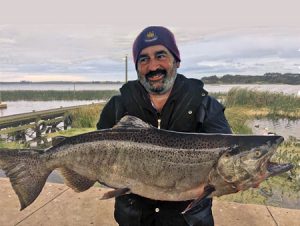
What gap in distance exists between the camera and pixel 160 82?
329 cm

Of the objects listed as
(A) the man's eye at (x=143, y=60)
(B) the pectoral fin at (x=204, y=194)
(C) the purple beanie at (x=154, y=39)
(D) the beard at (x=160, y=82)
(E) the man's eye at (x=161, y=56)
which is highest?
(C) the purple beanie at (x=154, y=39)

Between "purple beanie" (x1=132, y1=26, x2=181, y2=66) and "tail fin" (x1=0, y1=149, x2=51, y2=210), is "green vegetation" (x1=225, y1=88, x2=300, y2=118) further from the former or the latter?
"tail fin" (x1=0, y1=149, x2=51, y2=210)

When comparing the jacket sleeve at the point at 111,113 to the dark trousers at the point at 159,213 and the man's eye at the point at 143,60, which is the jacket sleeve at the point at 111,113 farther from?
the dark trousers at the point at 159,213

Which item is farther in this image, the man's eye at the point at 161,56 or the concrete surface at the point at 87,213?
the concrete surface at the point at 87,213

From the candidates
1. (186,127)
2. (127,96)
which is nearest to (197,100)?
(186,127)

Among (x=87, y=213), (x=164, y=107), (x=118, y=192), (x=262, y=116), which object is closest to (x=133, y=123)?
(x=164, y=107)

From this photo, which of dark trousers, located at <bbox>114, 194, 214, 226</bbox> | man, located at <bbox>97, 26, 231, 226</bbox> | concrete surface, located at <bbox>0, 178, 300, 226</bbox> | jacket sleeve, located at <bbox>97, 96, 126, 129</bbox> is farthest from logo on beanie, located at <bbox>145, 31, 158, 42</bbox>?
concrete surface, located at <bbox>0, 178, 300, 226</bbox>

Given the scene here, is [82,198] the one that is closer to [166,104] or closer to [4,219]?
[4,219]

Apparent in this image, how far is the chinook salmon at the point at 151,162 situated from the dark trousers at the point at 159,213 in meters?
0.40

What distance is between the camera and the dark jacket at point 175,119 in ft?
10.7

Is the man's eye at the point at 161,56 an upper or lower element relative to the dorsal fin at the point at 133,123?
upper

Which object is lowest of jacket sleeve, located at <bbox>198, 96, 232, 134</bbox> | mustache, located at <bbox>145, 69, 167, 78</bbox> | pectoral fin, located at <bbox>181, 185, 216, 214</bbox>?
pectoral fin, located at <bbox>181, 185, 216, 214</bbox>

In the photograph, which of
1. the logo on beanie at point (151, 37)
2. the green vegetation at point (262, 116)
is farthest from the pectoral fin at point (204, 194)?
the green vegetation at point (262, 116)

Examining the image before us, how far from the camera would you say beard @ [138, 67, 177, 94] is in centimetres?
330
